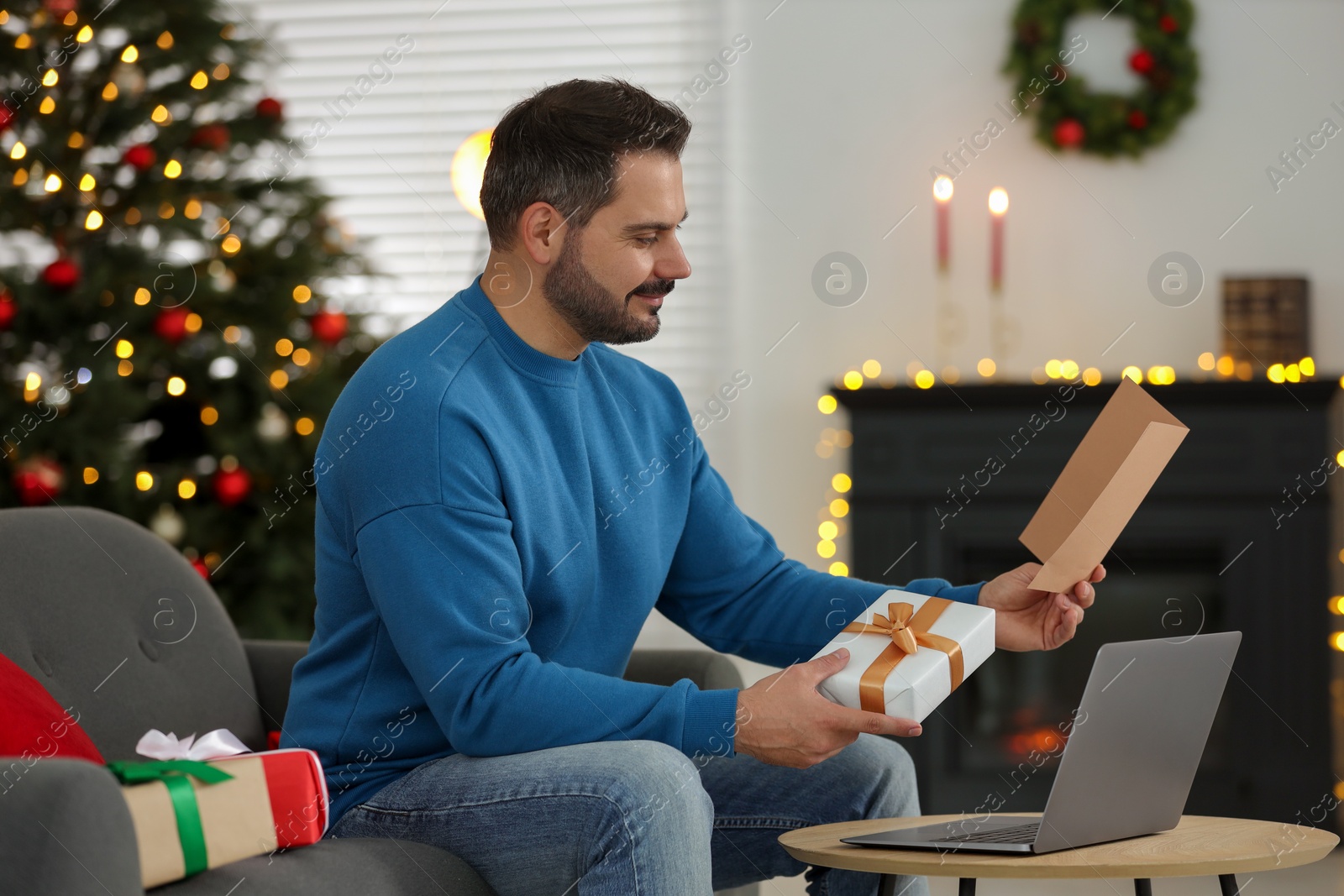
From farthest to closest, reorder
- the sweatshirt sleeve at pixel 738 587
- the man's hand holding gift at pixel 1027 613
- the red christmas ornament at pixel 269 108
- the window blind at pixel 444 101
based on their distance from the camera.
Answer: the window blind at pixel 444 101
the red christmas ornament at pixel 269 108
the sweatshirt sleeve at pixel 738 587
the man's hand holding gift at pixel 1027 613

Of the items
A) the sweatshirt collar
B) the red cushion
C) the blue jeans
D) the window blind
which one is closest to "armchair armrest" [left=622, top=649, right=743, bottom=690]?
the blue jeans

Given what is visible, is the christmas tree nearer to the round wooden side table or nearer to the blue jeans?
the blue jeans

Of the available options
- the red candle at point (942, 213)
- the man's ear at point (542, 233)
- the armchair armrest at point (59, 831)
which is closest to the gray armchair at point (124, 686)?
the armchair armrest at point (59, 831)

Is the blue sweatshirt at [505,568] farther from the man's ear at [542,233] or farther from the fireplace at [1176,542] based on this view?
the fireplace at [1176,542]

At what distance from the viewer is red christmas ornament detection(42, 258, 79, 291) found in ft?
9.44

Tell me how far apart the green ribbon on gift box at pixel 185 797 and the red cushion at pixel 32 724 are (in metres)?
0.12

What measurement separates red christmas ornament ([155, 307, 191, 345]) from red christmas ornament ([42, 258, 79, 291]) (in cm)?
21

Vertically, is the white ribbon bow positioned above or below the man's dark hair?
below

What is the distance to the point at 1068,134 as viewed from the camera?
3186 mm

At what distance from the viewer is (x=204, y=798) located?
1.11 metres

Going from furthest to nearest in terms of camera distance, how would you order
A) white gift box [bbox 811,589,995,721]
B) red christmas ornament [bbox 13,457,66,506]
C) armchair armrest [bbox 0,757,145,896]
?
1. red christmas ornament [bbox 13,457,66,506]
2. white gift box [bbox 811,589,995,721]
3. armchair armrest [bbox 0,757,145,896]

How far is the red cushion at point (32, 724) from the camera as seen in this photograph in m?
1.20

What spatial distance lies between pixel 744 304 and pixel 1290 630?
58.9 inches

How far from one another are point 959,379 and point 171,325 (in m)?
1.84
